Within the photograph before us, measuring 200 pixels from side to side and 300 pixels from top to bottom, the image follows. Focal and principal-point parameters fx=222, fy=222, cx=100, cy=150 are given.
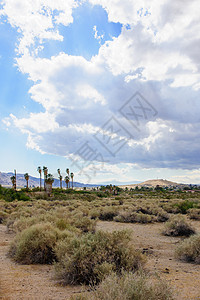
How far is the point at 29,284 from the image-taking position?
5.77 m

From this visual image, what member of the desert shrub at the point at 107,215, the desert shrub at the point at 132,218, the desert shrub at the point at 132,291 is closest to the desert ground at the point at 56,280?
the desert shrub at the point at 132,291

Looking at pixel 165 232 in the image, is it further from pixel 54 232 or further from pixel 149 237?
pixel 54 232

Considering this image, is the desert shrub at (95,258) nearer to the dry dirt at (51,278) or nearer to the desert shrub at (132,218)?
the dry dirt at (51,278)

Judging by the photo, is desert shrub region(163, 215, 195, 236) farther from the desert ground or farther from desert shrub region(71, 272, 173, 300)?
desert shrub region(71, 272, 173, 300)

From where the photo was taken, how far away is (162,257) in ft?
28.1

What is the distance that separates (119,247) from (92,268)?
1.06 metres

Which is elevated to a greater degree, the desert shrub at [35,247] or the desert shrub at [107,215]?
the desert shrub at [35,247]

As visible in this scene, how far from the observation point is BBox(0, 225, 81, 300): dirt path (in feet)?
16.5

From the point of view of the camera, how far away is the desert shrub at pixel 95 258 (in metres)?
5.69

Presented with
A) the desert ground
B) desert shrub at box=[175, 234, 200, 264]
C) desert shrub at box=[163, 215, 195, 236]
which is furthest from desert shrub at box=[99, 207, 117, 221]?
desert shrub at box=[175, 234, 200, 264]

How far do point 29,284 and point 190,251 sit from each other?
5357 millimetres

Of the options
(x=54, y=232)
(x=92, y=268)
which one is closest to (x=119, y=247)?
(x=92, y=268)

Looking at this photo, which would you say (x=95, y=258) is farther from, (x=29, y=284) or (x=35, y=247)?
(x=35, y=247)

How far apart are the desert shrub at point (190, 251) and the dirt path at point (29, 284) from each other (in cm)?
429
